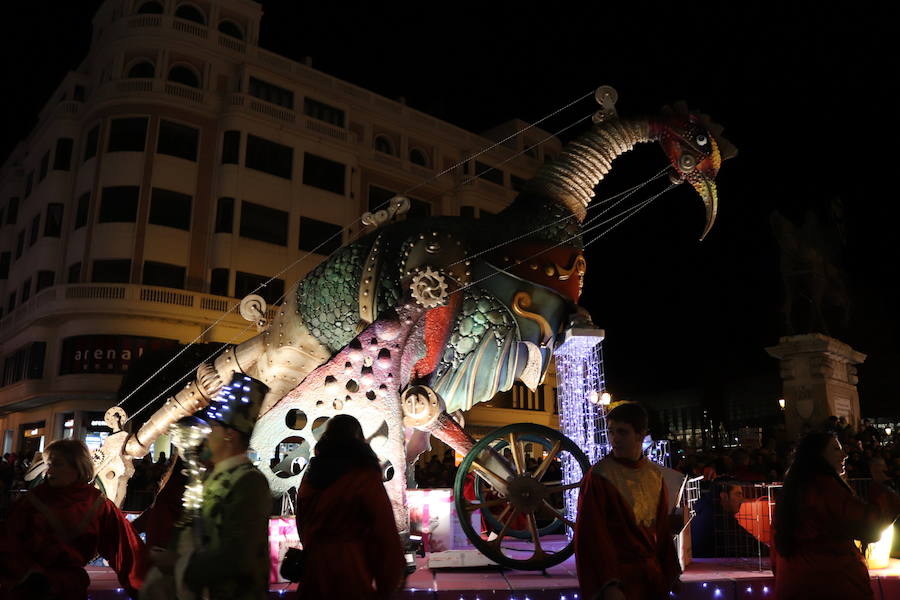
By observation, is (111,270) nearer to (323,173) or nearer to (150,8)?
(323,173)

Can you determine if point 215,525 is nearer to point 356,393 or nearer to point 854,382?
point 356,393

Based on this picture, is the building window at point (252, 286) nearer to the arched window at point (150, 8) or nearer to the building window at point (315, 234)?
the building window at point (315, 234)

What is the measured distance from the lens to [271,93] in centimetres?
2519

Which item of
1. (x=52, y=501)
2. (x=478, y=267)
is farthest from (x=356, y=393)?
(x=52, y=501)

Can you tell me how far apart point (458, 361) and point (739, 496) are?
295 cm

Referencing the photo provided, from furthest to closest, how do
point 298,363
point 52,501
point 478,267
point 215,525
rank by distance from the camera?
point 298,363 → point 478,267 → point 52,501 → point 215,525

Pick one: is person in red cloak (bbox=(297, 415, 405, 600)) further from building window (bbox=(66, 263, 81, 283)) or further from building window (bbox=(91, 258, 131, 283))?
building window (bbox=(66, 263, 81, 283))

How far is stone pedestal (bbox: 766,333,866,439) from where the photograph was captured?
15.6 meters

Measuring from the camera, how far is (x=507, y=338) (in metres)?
6.11

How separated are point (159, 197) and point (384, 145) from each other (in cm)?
952

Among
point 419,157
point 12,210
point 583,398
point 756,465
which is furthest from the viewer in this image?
point 419,157

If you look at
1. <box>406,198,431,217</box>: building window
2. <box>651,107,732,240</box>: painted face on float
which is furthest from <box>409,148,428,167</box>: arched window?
<box>651,107,732,240</box>: painted face on float

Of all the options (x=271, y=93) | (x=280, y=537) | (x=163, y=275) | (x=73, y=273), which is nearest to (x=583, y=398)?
(x=280, y=537)

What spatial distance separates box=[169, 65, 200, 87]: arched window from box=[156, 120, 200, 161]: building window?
5.01 ft
